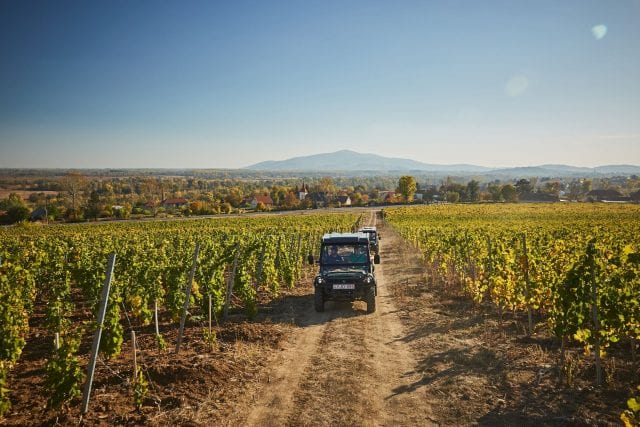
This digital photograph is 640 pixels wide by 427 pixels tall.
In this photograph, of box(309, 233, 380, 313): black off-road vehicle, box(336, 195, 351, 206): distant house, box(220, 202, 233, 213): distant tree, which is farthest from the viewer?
box(336, 195, 351, 206): distant house

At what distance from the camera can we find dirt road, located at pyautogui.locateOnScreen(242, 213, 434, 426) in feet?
19.3

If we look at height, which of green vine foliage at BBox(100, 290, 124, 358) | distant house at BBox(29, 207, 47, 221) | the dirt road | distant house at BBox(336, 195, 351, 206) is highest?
green vine foliage at BBox(100, 290, 124, 358)

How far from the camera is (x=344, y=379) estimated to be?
7.14m

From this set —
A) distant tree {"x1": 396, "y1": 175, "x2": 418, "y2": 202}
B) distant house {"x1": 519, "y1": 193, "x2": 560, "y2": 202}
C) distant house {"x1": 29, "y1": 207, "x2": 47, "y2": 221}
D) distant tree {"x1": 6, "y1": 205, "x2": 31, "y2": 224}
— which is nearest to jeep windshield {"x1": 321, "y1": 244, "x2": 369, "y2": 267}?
distant tree {"x1": 6, "y1": 205, "x2": 31, "y2": 224}

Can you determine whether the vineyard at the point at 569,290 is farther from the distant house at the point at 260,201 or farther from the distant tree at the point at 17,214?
the distant house at the point at 260,201

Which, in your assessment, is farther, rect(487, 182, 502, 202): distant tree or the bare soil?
rect(487, 182, 502, 202): distant tree

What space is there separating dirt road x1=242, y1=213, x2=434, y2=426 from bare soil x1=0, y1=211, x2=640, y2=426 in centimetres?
3

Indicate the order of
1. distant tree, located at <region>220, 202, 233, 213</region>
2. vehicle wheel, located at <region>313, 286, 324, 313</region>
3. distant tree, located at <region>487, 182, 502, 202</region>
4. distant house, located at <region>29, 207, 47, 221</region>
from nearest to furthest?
vehicle wheel, located at <region>313, 286, 324, 313</region>
distant house, located at <region>29, 207, 47, 221</region>
distant tree, located at <region>220, 202, 233, 213</region>
distant tree, located at <region>487, 182, 502, 202</region>

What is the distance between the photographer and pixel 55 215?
235 ft

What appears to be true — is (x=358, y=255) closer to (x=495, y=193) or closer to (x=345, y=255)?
(x=345, y=255)

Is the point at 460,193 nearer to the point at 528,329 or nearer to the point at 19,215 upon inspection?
the point at 19,215

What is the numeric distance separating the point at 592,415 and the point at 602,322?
2.27 m

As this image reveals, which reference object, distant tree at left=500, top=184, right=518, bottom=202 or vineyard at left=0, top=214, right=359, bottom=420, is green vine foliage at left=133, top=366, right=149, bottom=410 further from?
distant tree at left=500, top=184, right=518, bottom=202

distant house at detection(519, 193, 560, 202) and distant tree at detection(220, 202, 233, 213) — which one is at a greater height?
distant house at detection(519, 193, 560, 202)
